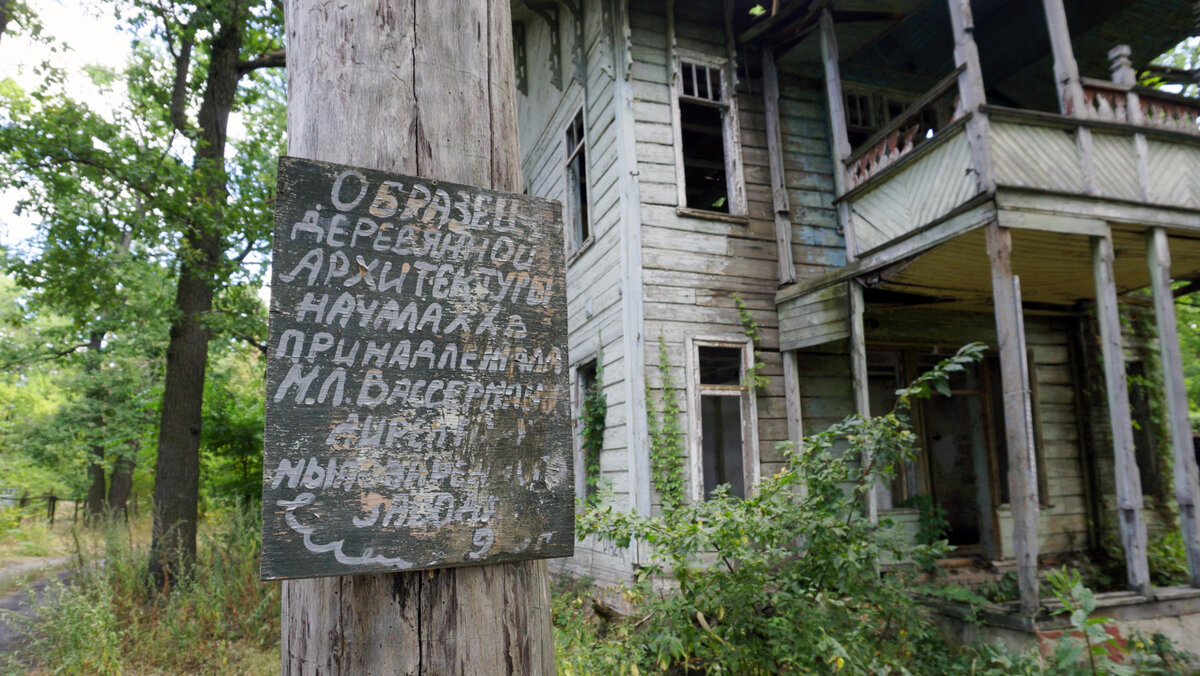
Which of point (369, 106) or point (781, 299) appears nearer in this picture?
point (369, 106)

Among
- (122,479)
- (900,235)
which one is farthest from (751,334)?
(122,479)

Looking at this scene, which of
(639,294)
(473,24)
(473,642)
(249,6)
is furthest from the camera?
(249,6)

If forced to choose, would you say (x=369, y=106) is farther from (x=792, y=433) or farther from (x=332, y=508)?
(x=792, y=433)

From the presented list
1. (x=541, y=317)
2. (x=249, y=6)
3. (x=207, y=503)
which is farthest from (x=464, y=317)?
(x=207, y=503)

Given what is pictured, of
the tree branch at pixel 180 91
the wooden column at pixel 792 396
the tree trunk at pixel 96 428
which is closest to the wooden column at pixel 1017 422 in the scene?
the wooden column at pixel 792 396

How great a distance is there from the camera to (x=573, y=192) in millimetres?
8930

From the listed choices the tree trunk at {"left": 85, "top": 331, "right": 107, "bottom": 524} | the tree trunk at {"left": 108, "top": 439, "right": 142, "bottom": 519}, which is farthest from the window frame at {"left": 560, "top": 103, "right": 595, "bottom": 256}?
the tree trunk at {"left": 108, "top": 439, "right": 142, "bottom": 519}

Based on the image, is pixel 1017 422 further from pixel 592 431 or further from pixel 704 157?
pixel 704 157

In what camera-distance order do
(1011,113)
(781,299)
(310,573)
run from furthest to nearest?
1. (781,299)
2. (1011,113)
3. (310,573)

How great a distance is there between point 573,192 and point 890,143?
13.3ft

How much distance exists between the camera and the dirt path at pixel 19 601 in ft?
18.1

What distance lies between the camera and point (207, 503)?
49.0 ft

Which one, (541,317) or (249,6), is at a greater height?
(249,6)

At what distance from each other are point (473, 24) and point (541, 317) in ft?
2.13
